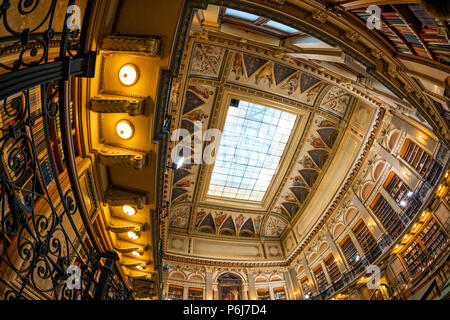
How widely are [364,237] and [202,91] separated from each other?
9.86 m

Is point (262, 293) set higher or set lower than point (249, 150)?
lower

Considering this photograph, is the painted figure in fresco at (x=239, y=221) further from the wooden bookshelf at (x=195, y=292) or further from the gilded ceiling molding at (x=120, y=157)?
the gilded ceiling molding at (x=120, y=157)

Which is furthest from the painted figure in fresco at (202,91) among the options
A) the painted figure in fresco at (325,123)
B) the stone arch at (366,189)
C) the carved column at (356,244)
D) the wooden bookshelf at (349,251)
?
the wooden bookshelf at (349,251)

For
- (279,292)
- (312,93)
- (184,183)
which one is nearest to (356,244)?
(279,292)

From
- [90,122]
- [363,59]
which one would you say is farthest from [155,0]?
[363,59]

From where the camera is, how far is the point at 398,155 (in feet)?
32.9

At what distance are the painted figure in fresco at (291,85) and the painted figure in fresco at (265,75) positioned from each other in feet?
2.60

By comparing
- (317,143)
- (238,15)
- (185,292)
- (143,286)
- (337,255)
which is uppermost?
(317,143)

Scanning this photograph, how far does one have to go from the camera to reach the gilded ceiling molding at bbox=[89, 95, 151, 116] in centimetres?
388

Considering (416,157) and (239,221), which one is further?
(239,221)

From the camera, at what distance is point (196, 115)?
12.6 meters

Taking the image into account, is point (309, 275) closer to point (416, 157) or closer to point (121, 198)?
point (416, 157)

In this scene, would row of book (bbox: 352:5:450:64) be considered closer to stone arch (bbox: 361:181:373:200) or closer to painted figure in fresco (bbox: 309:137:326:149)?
stone arch (bbox: 361:181:373:200)
